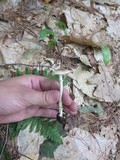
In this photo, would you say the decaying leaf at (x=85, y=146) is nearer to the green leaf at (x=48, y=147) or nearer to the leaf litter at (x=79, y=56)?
the leaf litter at (x=79, y=56)

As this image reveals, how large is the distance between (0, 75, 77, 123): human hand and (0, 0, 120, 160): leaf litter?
1.03 ft

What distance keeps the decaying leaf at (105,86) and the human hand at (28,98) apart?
60 centimetres

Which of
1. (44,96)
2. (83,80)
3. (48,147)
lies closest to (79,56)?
(83,80)

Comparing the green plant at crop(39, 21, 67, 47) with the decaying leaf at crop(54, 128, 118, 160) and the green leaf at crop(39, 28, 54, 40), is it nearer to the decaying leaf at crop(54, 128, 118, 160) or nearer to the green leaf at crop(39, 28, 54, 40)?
the green leaf at crop(39, 28, 54, 40)

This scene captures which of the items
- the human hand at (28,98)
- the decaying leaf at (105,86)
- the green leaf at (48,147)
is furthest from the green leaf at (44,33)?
the green leaf at (48,147)

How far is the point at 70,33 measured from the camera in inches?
114

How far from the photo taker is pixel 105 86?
2682 mm

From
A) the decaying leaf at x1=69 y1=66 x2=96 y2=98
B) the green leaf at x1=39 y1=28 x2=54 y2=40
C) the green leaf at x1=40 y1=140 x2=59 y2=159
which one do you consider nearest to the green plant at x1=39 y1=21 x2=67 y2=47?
the green leaf at x1=39 y1=28 x2=54 y2=40

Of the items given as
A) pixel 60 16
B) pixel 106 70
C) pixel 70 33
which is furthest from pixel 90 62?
pixel 60 16

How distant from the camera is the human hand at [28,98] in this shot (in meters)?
1.83

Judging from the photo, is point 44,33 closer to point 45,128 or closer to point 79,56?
point 79,56

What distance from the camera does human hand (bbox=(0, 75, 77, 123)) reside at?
183 centimetres

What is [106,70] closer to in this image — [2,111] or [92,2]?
[92,2]

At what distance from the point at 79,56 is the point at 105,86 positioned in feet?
1.12
